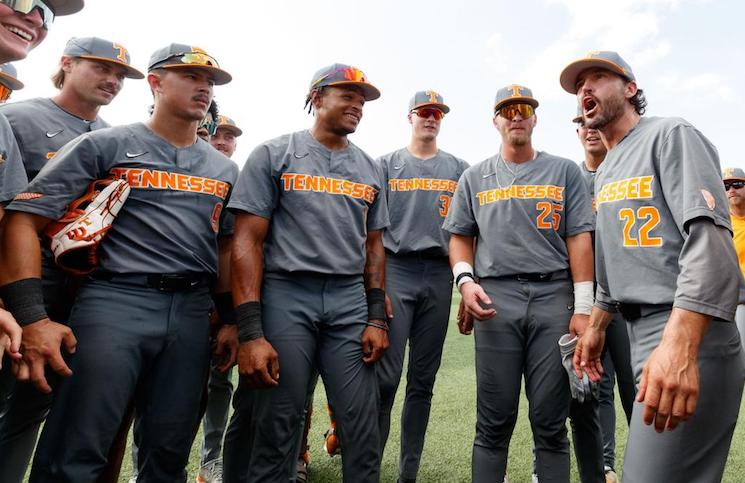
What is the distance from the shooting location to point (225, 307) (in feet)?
8.86

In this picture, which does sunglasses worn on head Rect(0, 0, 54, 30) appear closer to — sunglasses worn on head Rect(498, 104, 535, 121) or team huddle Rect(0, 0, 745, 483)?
team huddle Rect(0, 0, 745, 483)

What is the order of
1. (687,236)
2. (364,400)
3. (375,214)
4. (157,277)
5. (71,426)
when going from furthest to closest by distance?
(375,214), (364,400), (157,277), (71,426), (687,236)

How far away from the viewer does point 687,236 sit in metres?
1.75

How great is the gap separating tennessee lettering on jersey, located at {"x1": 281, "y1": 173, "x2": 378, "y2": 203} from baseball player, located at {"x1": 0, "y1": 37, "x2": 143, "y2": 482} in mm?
1200

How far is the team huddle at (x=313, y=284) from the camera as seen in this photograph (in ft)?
5.79

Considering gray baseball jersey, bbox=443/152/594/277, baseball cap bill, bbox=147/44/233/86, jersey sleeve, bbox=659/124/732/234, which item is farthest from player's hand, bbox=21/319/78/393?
jersey sleeve, bbox=659/124/732/234

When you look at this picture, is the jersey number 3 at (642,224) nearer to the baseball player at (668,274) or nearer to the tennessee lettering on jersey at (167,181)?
the baseball player at (668,274)

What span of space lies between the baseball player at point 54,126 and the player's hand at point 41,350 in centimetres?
8

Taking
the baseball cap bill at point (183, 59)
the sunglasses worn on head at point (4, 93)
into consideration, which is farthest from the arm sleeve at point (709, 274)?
the sunglasses worn on head at point (4, 93)

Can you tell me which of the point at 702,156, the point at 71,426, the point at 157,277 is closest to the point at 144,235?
the point at 157,277

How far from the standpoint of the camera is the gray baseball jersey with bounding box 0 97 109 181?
2.73 meters

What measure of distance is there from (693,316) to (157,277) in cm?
222

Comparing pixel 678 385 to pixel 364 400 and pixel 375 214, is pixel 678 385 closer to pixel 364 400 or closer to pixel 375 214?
pixel 364 400

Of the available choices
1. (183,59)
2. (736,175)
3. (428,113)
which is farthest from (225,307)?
(736,175)
